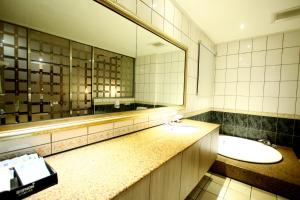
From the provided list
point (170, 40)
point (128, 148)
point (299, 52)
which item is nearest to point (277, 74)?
point (299, 52)

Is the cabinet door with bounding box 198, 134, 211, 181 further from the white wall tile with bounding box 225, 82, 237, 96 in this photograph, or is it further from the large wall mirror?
the white wall tile with bounding box 225, 82, 237, 96

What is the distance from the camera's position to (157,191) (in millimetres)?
854

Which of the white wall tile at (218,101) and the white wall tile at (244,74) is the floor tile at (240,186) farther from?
the white wall tile at (244,74)

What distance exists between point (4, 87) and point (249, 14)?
259 centimetres

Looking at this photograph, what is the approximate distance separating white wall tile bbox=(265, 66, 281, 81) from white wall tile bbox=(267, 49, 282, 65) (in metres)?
0.08

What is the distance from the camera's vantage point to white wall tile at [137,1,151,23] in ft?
4.47

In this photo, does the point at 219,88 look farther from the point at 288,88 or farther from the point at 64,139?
the point at 64,139

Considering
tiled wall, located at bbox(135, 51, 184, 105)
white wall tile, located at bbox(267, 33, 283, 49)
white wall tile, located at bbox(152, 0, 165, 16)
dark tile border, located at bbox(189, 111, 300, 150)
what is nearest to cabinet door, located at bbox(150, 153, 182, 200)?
tiled wall, located at bbox(135, 51, 184, 105)

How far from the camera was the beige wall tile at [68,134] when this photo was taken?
915 mm

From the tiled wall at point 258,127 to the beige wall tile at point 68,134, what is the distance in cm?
186

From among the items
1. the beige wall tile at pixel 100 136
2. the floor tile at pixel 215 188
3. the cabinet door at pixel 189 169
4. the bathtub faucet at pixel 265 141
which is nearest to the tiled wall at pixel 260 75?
the bathtub faucet at pixel 265 141

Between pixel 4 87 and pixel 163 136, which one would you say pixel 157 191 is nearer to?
pixel 163 136

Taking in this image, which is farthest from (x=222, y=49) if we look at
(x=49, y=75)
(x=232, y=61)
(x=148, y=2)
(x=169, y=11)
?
(x=49, y=75)

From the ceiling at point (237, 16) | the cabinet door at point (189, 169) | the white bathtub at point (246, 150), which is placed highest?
the ceiling at point (237, 16)
